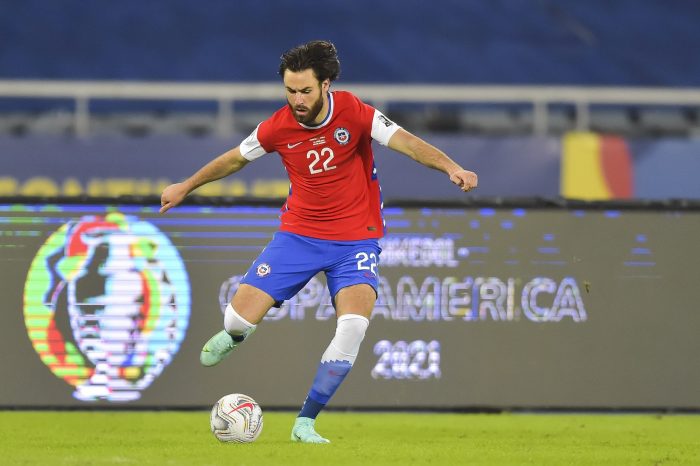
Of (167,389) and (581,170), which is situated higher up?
(581,170)

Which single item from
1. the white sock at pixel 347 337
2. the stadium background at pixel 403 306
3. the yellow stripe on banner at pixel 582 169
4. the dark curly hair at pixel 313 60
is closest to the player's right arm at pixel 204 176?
the dark curly hair at pixel 313 60

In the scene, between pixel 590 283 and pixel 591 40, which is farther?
pixel 591 40

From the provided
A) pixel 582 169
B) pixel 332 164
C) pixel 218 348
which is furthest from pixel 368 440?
pixel 582 169

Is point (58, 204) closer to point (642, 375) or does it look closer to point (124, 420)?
point (124, 420)

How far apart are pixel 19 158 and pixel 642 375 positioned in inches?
291

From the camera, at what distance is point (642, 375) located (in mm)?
10523

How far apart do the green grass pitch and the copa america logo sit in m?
0.30

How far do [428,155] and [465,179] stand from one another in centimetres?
43

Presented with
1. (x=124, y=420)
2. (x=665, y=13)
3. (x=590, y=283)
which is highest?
(x=665, y=13)

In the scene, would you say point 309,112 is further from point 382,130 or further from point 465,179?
point 465,179

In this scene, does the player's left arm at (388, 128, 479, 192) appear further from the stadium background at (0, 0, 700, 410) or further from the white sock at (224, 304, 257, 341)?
the stadium background at (0, 0, 700, 410)

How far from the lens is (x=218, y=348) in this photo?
8602mm

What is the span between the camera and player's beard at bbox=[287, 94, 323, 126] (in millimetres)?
8180

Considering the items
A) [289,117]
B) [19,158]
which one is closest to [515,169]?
[19,158]
